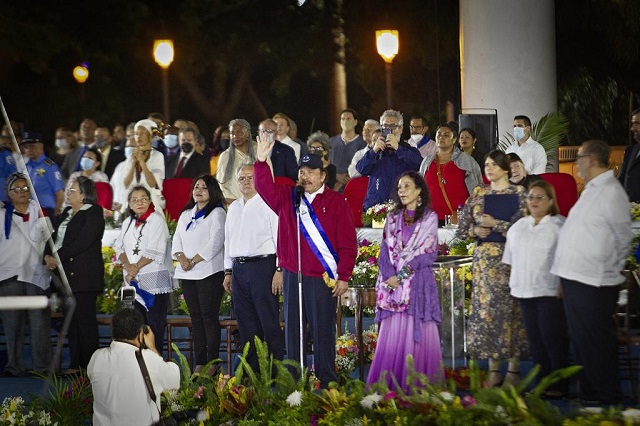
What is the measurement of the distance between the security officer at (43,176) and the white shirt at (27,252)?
766 centimetres

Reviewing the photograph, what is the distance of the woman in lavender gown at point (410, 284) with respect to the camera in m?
7.62

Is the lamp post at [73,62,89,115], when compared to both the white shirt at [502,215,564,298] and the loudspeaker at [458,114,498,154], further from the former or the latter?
the white shirt at [502,215,564,298]

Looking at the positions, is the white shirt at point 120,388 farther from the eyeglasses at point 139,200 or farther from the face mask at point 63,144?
the face mask at point 63,144

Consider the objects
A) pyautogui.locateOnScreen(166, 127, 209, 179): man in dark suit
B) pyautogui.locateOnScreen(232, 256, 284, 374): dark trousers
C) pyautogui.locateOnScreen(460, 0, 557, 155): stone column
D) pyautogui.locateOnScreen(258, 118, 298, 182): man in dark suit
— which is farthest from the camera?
pyautogui.locateOnScreen(460, 0, 557, 155): stone column

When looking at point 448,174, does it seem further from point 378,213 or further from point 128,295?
point 128,295

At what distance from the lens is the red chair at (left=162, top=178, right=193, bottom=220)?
1255 cm

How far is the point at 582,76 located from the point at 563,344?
12546mm


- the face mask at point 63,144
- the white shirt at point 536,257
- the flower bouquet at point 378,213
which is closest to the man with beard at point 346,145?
the flower bouquet at point 378,213

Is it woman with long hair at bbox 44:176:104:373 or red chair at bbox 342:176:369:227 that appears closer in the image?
woman with long hair at bbox 44:176:104:373

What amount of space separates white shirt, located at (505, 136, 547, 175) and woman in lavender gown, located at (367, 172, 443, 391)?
426 cm

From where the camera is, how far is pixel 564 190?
1019 cm

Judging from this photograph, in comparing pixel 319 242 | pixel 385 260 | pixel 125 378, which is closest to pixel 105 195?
pixel 319 242

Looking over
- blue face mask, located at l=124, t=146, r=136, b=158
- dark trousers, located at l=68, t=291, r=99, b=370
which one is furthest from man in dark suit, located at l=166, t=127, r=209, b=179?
dark trousers, located at l=68, t=291, r=99, b=370

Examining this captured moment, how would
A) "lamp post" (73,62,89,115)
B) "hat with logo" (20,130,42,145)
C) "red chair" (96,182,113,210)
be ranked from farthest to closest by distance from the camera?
"lamp post" (73,62,89,115)
"red chair" (96,182,113,210)
"hat with logo" (20,130,42,145)
